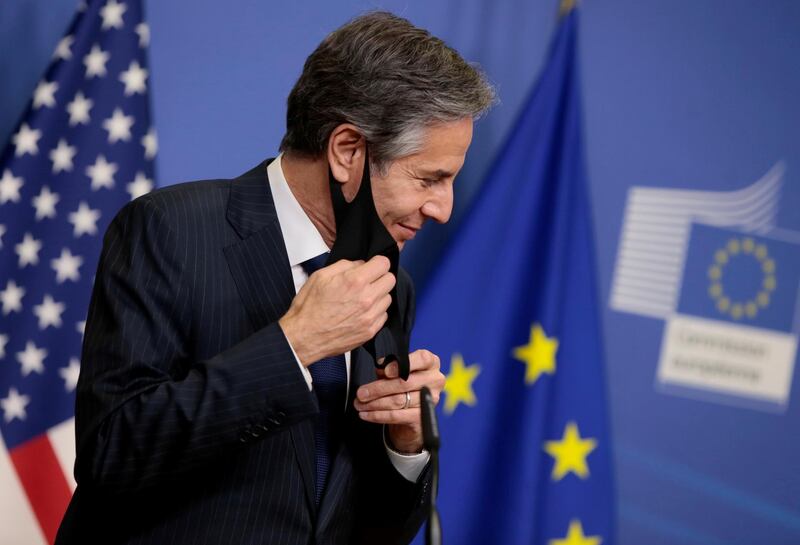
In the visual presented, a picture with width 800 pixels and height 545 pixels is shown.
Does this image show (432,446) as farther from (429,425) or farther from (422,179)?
(422,179)

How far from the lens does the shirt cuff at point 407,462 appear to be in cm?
149

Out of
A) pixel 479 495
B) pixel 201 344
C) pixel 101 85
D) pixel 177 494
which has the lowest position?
pixel 479 495

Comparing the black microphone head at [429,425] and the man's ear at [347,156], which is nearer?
the black microphone head at [429,425]

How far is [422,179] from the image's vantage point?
146 centimetres

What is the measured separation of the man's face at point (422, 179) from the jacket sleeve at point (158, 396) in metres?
0.35

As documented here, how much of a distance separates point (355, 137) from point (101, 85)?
1.08 meters

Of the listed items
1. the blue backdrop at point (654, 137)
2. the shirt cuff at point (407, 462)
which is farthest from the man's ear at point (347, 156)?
the blue backdrop at point (654, 137)

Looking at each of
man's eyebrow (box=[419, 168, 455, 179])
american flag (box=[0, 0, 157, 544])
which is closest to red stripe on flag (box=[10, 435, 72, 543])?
american flag (box=[0, 0, 157, 544])

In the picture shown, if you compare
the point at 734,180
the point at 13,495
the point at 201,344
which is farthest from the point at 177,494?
the point at 734,180

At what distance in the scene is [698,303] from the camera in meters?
2.63

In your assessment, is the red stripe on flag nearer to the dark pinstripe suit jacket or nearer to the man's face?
the dark pinstripe suit jacket

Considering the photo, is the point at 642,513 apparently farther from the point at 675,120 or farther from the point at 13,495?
the point at 13,495

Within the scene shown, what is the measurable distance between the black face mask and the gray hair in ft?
0.20

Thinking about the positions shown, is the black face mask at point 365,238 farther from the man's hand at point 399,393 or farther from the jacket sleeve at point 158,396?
the jacket sleeve at point 158,396
